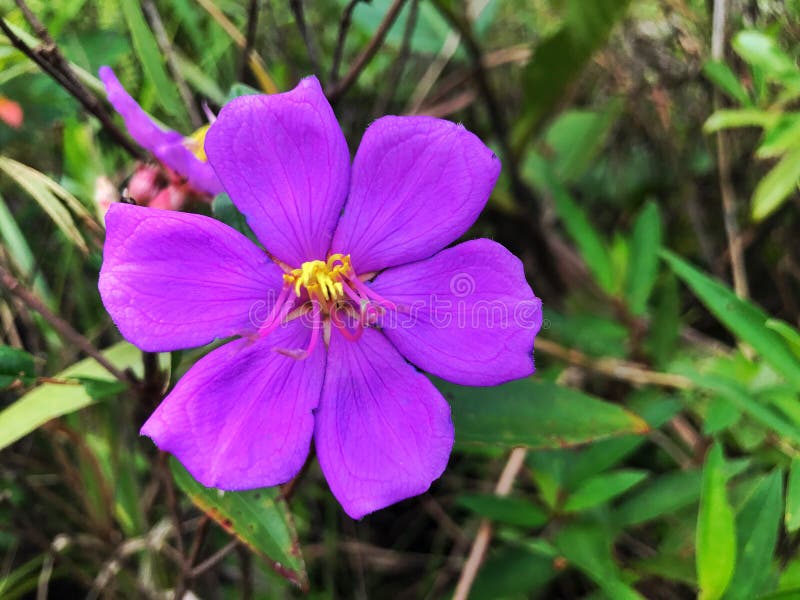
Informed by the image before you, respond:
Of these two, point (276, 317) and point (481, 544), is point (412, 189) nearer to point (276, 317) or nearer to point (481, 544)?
point (276, 317)

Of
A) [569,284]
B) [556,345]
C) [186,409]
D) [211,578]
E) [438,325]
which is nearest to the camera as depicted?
[186,409]

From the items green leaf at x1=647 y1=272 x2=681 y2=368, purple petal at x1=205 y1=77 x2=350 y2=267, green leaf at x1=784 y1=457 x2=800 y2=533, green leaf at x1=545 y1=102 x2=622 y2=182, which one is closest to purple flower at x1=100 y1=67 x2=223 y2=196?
purple petal at x1=205 y1=77 x2=350 y2=267

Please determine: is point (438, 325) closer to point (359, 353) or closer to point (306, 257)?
point (359, 353)

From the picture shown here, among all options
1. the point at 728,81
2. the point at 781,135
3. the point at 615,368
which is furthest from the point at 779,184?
the point at 615,368

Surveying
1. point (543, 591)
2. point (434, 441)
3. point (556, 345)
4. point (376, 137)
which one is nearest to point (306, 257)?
point (376, 137)

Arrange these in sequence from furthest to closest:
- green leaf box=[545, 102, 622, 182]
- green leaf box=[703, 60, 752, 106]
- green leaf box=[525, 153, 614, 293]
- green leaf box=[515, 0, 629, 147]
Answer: green leaf box=[545, 102, 622, 182] → green leaf box=[515, 0, 629, 147] → green leaf box=[525, 153, 614, 293] → green leaf box=[703, 60, 752, 106]

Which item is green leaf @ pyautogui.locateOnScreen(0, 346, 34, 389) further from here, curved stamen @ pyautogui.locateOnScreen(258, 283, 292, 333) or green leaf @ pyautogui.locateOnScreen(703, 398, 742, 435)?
green leaf @ pyautogui.locateOnScreen(703, 398, 742, 435)
